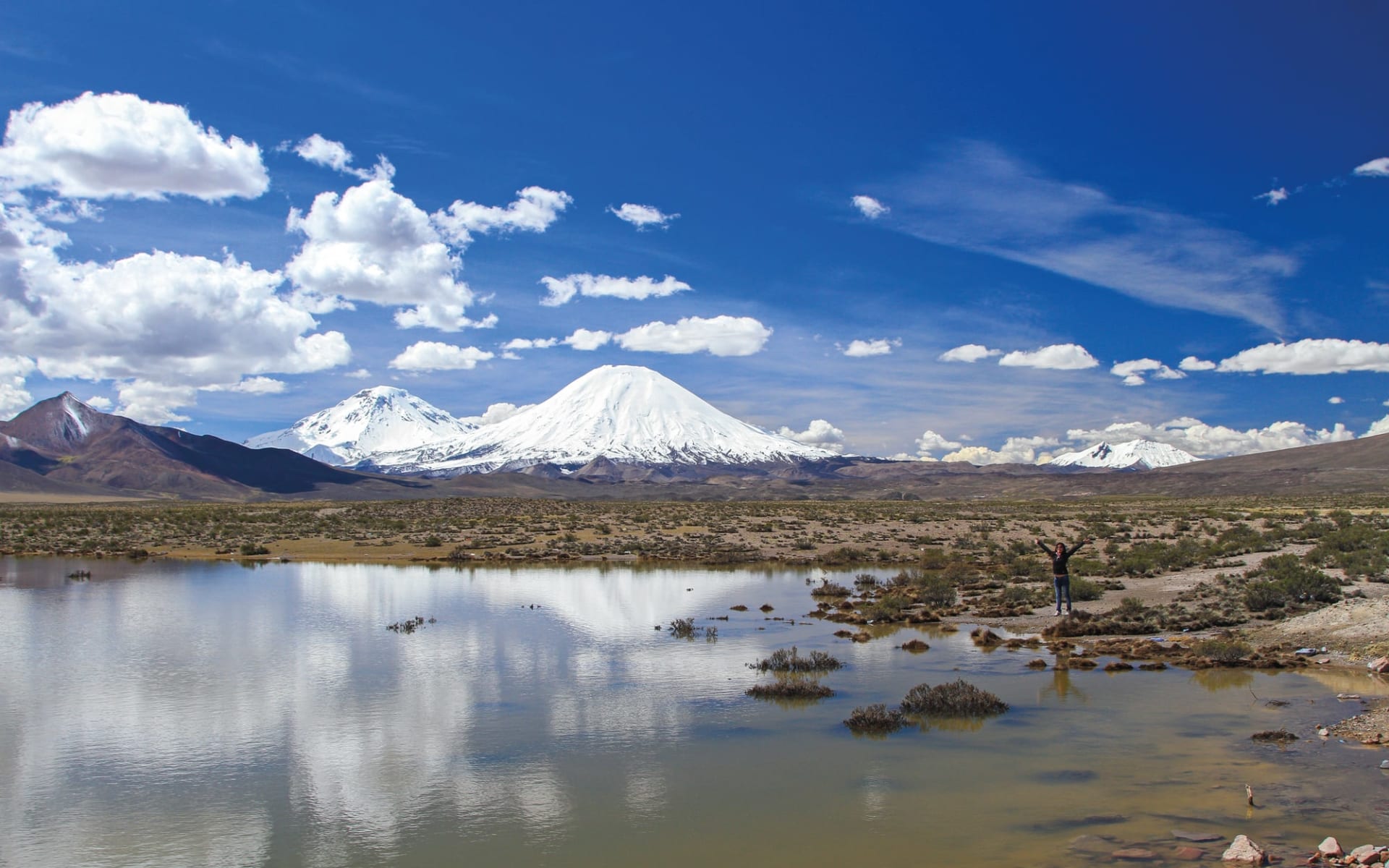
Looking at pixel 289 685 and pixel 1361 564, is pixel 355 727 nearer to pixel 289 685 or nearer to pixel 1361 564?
pixel 289 685

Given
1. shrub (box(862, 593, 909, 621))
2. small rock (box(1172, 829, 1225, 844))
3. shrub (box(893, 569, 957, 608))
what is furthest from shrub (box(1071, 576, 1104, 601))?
small rock (box(1172, 829, 1225, 844))

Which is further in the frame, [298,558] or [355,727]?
[298,558]

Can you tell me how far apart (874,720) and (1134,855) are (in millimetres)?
4886

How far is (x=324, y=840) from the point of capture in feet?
31.2

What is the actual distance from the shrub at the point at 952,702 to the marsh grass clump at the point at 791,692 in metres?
1.45

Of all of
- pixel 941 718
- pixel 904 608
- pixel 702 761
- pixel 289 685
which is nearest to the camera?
pixel 702 761

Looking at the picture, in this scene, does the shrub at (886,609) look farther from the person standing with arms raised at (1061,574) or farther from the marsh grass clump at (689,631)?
the marsh grass clump at (689,631)

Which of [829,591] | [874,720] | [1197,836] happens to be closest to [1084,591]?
[829,591]

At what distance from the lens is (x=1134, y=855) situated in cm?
890

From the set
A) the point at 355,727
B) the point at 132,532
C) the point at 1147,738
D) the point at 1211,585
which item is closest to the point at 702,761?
the point at 355,727

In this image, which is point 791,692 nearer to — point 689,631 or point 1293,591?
point 689,631

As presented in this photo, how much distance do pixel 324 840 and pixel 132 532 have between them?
2112 inches

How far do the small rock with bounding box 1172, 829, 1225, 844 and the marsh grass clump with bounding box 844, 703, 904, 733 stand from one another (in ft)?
14.8

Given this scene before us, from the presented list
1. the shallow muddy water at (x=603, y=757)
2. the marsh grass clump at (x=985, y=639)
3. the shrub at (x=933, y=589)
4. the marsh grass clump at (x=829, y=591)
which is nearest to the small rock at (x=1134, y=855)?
the shallow muddy water at (x=603, y=757)
